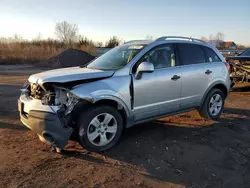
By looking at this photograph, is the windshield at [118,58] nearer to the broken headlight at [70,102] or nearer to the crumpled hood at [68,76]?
the crumpled hood at [68,76]

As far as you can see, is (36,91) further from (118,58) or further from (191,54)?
(191,54)

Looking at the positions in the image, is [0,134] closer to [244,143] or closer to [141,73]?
[141,73]

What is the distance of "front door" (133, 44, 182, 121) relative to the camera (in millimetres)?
4320

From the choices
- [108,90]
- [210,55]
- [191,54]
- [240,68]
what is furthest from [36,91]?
[240,68]

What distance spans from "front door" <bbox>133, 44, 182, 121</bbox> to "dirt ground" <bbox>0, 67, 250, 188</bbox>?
0.56m

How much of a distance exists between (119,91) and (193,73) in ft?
6.10

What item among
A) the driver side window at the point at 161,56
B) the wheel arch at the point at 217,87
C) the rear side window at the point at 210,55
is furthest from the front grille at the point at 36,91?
the rear side window at the point at 210,55

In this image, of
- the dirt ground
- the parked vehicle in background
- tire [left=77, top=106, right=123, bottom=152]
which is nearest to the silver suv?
tire [left=77, top=106, right=123, bottom=152]

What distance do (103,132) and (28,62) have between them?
24823mm

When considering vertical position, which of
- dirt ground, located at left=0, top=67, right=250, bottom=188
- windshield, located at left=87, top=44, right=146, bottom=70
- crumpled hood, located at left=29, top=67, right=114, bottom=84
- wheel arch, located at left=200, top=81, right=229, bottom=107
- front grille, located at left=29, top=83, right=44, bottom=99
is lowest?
dirt ground, located at left=0, top=67, right=250, bottom=188

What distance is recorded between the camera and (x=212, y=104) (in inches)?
→ 225

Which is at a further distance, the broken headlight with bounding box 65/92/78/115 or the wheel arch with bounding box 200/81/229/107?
the wheel arch with bounding box 200/81/229/107

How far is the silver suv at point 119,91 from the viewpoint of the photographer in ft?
12.1

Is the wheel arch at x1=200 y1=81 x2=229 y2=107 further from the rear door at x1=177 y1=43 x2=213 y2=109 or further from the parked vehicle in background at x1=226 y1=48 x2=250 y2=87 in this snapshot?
the parked vehicle in background at x1=226 y1=48 x2=250 y2=87
